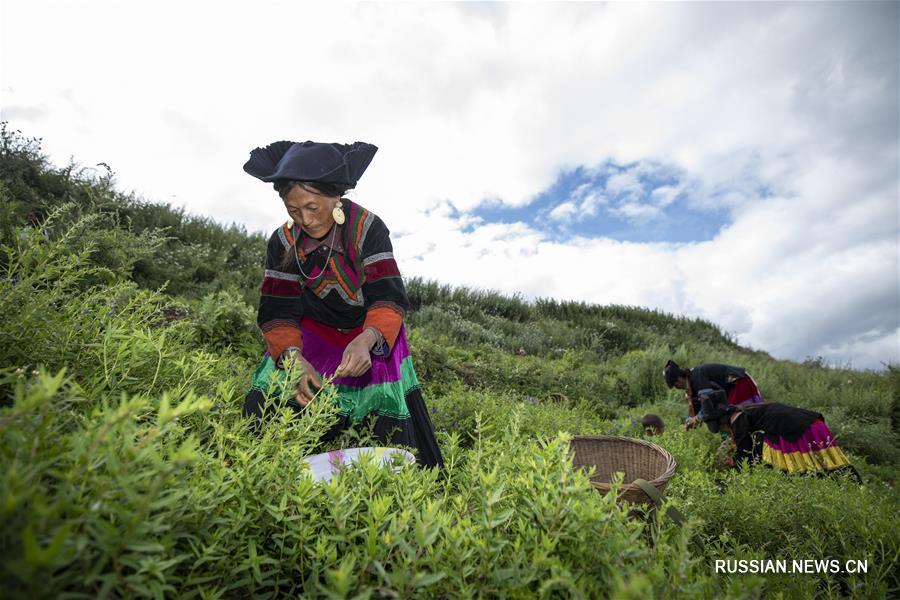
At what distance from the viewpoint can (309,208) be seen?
2.81 meters

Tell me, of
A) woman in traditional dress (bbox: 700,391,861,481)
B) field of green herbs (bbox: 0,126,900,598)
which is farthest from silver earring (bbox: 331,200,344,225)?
woman in traditional dress (bbox: 700,391,861,481)

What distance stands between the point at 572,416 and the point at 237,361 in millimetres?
3667

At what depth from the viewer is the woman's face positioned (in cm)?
278

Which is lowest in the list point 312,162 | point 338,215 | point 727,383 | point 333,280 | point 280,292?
point 280,292

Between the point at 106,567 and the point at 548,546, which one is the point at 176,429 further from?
the point at 548,546

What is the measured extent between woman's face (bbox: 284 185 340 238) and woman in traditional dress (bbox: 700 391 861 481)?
4.55 metres

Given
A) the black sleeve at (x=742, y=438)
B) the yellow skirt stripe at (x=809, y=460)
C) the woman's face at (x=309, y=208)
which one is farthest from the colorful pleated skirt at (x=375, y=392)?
the black sleeve at (x=742, y=438)

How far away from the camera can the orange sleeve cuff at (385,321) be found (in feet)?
9.07

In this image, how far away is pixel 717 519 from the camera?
270 cm

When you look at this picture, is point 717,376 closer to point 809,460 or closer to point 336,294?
point 809,460

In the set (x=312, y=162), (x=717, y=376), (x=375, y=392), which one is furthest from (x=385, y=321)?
(x=717, y=376)

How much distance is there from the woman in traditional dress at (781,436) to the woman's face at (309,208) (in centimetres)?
455

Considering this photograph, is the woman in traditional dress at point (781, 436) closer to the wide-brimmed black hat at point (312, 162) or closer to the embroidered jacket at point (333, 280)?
the embroidered jacket at point (333, 280)

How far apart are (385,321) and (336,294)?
0.43 metres
